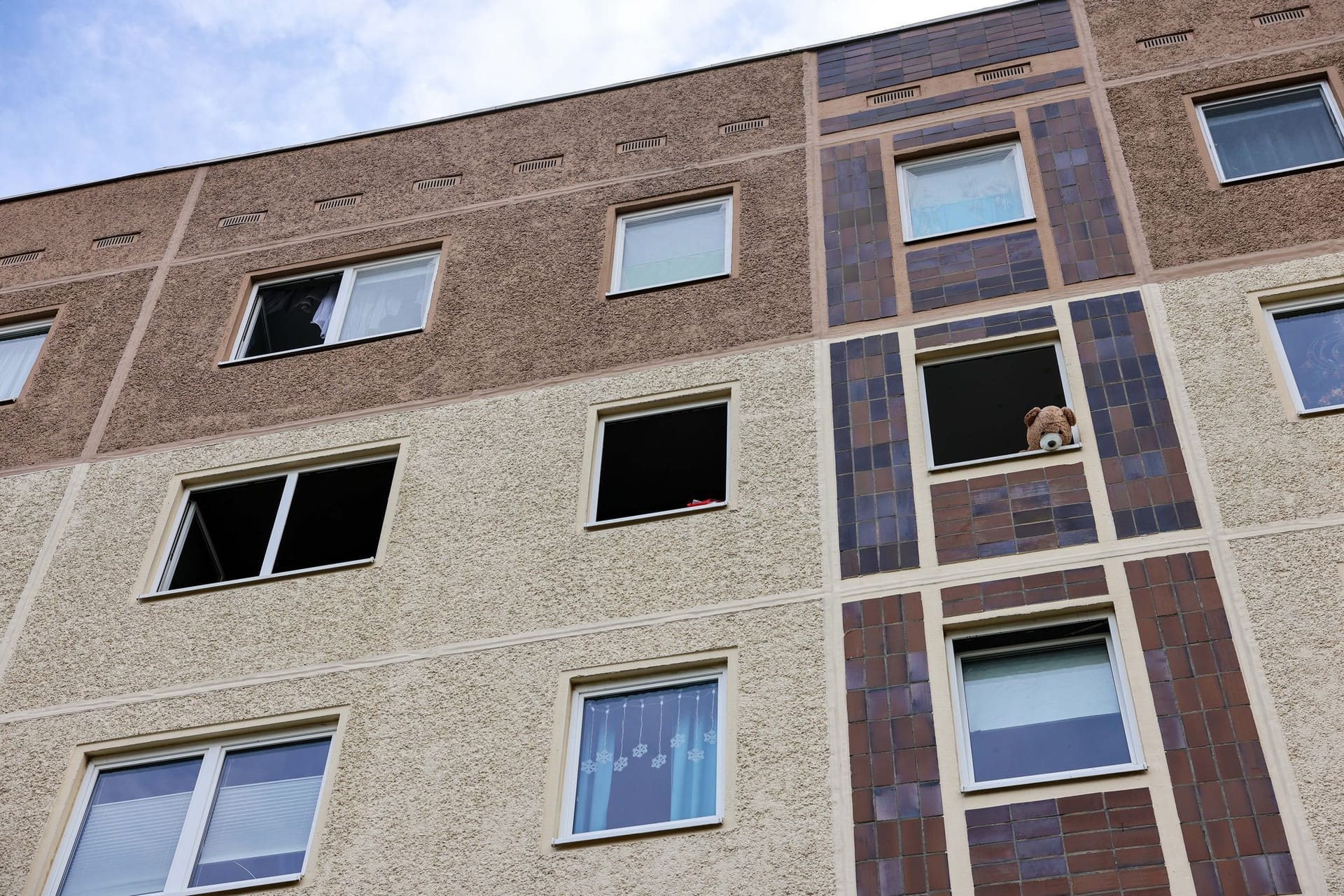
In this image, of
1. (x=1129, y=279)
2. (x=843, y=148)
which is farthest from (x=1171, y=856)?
(x=843, y=148)

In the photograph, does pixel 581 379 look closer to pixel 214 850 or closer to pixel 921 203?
pixel 921 203

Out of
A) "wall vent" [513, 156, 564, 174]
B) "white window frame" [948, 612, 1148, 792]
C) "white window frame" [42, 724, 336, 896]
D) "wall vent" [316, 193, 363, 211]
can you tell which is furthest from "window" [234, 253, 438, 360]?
"white window frame" [948, 612, 1148, 792]

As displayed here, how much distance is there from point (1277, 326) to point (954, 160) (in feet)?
11.9

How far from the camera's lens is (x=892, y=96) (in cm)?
1472

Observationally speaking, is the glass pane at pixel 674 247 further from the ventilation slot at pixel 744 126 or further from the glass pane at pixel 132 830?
the glass pane at pixel 132 830

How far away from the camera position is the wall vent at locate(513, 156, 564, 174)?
15328 millimetres

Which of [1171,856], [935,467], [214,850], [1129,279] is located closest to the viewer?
[1171,856]

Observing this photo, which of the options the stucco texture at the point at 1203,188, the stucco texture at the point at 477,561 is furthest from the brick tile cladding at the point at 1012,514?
the stucco texture at the point at 1203,188

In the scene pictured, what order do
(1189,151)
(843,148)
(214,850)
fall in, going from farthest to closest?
(843,148) → (1189,151) → (214,850)

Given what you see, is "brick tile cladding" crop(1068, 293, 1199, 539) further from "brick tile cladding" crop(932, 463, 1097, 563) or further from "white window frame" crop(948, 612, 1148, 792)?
"white window frame" crop(948, 612, 1148, 792)

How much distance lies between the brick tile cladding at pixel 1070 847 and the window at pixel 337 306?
24.3ft

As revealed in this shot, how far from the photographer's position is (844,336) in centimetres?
1239

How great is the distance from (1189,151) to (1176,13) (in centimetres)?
215

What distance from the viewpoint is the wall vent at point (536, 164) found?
1533 centimetres
